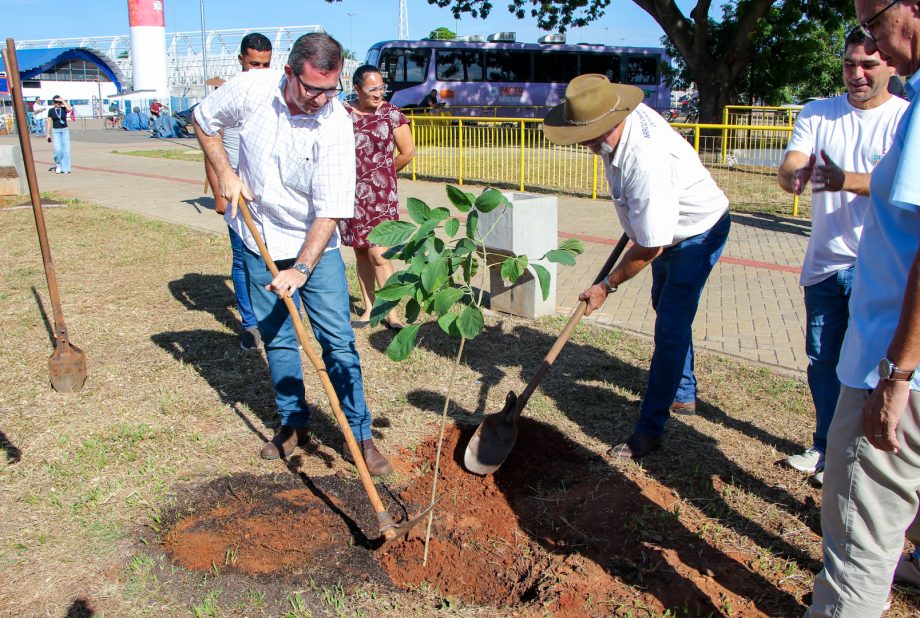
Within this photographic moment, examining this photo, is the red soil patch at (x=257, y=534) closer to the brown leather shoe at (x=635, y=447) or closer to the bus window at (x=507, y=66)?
the brown leather shoe at (x=635, y=447)

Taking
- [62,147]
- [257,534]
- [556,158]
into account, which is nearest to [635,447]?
[257,534]

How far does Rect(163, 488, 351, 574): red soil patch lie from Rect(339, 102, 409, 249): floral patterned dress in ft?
7.46

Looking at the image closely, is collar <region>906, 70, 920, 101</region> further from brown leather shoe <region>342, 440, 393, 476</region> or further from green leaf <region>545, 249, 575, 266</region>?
brown leather shoe <region>342, 440, 393, 476</region>

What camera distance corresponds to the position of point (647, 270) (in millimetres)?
7441

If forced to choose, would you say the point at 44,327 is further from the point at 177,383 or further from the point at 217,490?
the point at 217,490

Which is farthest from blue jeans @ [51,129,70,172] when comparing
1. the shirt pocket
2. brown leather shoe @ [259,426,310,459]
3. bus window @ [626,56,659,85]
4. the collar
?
bus window @ [626,56,659,85]

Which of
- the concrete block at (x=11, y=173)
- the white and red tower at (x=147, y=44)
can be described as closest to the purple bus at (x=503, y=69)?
the concrete block at (x=11, y=173)

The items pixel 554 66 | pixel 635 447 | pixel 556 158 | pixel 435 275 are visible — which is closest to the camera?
pixel 435 275

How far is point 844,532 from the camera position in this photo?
78.4 inches

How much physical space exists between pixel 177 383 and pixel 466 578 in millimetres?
2581

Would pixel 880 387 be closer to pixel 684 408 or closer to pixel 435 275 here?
pixel 435 275

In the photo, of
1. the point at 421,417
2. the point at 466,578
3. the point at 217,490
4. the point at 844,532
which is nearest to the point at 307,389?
the point at 421,417

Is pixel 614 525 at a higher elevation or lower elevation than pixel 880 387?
lower

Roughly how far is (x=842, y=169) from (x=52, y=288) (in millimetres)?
4056
